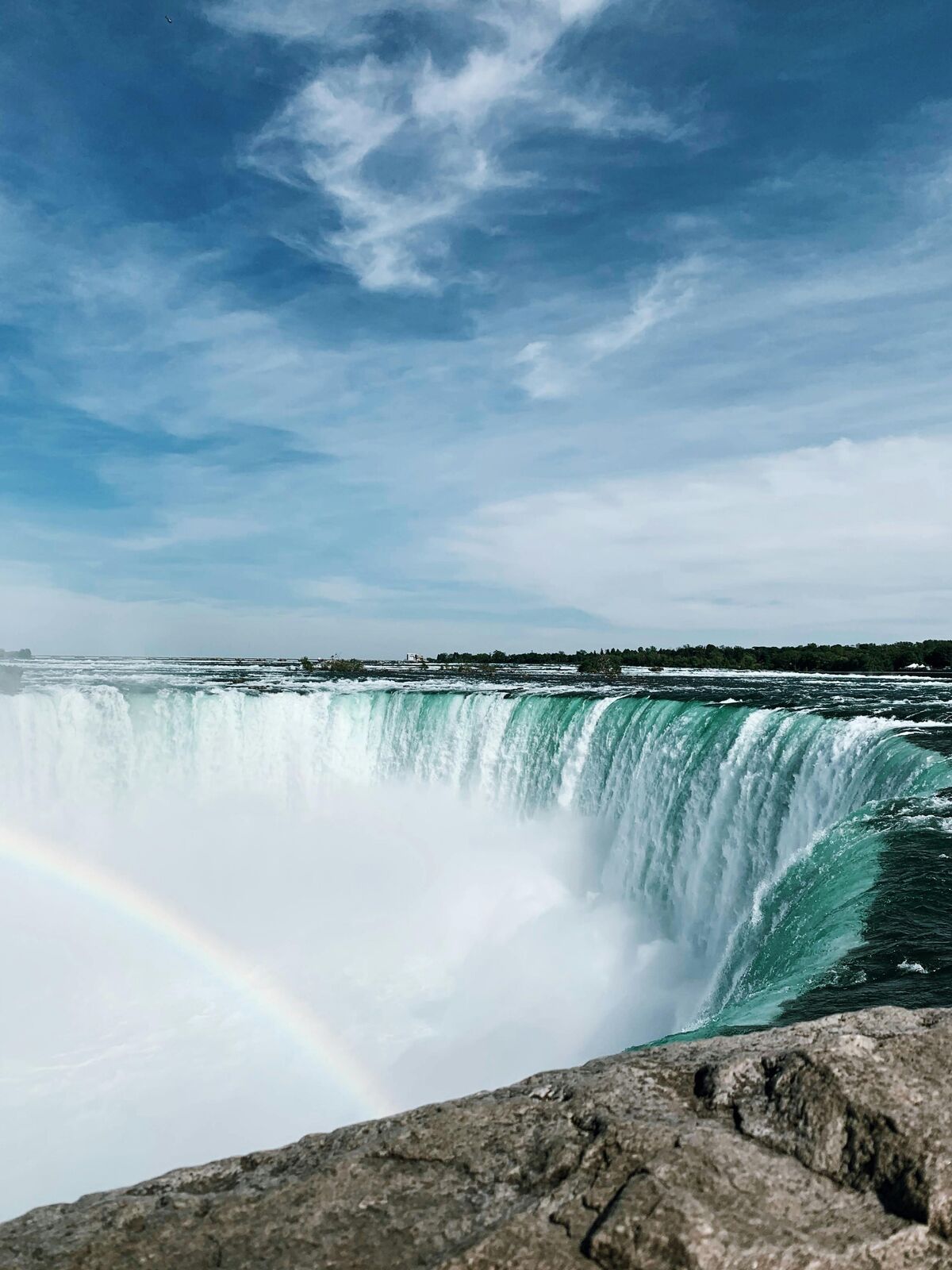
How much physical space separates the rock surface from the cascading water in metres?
3.00

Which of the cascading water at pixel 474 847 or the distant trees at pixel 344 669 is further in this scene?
the distant trees at pixel 344 669

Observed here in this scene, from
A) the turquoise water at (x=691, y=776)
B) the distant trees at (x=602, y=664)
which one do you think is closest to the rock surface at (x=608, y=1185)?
the turquoise water at (x=691, y=776)

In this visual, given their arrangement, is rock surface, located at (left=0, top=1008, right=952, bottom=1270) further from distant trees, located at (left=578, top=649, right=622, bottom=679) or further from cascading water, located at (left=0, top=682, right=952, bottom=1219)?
distant trees, located at (left=578, top=649, right=622, bottom=679)

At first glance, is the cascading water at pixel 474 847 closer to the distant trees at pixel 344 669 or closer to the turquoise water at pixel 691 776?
the turquoise water at pixel 691 776

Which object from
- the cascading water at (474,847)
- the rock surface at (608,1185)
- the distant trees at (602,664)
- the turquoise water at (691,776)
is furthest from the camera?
the distant trees at (602,664)

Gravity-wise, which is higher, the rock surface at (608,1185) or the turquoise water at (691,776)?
the rock surface at (608,1185)

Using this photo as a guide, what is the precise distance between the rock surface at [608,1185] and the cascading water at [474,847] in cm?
300

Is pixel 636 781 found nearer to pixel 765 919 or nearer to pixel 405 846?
pixel 405 846

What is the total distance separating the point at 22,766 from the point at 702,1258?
1068 inches

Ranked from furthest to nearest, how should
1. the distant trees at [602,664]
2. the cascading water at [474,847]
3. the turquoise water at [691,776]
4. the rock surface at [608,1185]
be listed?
the distant trees at [602,664] < the cascading water at [474,847] < the turquoise water at [691,776] < the rock surface at [608,1185]

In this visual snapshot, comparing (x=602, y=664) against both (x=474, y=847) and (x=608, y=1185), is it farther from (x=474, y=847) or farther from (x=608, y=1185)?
(x=608, y=1185)

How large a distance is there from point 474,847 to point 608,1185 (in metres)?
19.6

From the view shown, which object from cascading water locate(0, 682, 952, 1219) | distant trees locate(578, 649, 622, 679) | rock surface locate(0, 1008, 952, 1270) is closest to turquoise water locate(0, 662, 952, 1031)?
cascading water locate(0, 682, 952, 1219)

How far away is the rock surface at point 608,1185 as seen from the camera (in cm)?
179
